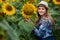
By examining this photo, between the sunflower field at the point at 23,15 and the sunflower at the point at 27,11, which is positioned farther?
the sunflower at the point at 27,11

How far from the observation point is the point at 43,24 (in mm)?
2422

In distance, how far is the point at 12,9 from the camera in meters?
2.62

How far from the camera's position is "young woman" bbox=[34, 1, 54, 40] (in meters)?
2.41

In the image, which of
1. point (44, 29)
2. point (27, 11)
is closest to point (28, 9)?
point (27, 11)

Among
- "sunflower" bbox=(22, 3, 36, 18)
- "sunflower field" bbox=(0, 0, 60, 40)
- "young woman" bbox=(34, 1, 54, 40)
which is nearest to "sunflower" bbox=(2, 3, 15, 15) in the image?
"sunflower field" bbox=(0, 0, 60, 40)

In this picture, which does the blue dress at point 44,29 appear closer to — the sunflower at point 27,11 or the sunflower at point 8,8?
the sunflower at point 27,11

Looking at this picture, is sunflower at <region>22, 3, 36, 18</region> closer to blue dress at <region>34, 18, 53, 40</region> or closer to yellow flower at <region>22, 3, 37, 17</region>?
yellow flower at <region>22, 3, 37, 17</region>

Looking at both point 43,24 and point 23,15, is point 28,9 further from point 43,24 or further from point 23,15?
point 43,24

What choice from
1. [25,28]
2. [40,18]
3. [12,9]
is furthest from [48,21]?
[12,9]

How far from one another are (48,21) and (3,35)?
1978mm

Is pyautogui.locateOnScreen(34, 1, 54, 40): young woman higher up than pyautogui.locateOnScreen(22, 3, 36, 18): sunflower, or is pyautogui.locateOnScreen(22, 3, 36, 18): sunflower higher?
pyautogui.locateOnScreen(22, 3, 36, 18): sunflower

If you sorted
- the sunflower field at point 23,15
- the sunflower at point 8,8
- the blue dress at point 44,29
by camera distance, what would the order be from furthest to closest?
the sunflower at point 8,8 → the blue dress at point 44,29 → the sunflower field at point 23,15

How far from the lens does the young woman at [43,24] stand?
2414 mm

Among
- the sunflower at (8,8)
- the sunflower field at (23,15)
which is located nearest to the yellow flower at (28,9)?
the sunflower field at (23,15)
